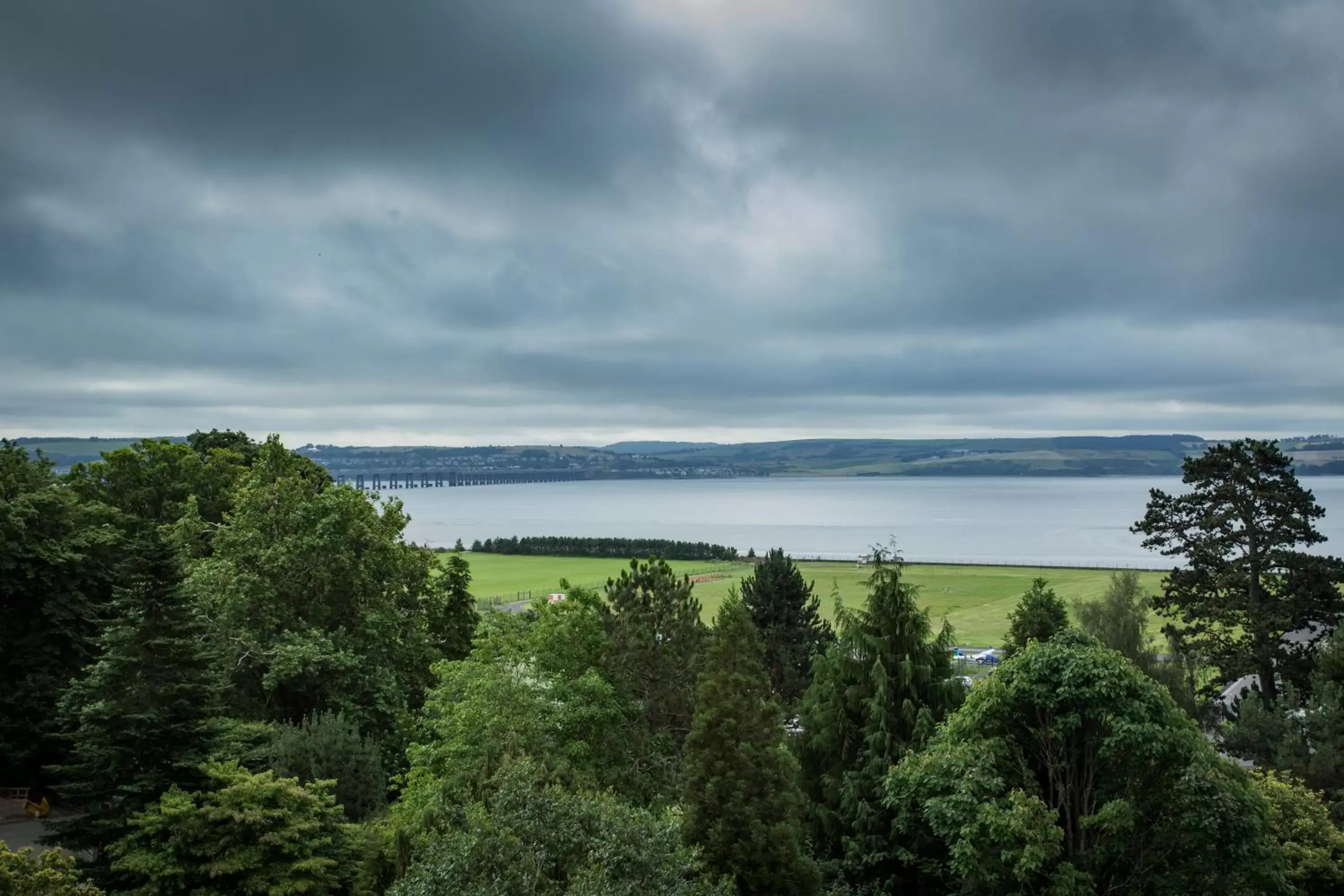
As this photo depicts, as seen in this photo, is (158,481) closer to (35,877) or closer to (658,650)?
(658,650)

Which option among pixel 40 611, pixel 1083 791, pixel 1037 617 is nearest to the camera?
pixel 1083 791

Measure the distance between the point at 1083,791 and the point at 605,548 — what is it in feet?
385

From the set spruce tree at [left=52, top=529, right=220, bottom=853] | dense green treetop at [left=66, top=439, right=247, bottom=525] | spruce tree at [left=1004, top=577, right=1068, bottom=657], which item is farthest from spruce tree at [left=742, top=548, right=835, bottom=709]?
spruce tree at [left=52, top=529, right=220, bottom=853]

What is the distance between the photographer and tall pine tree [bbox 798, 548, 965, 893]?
2125cm

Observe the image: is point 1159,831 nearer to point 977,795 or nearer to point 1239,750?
point 977,795

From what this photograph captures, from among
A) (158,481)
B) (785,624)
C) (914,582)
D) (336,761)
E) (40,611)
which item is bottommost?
(914,582)

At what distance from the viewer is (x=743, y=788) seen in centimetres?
1888

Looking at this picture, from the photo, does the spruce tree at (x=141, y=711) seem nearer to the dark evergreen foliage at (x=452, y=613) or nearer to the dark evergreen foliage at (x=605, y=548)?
the dark evergreen foliage at (x=452, y=613)

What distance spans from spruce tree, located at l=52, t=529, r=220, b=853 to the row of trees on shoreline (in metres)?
0.07

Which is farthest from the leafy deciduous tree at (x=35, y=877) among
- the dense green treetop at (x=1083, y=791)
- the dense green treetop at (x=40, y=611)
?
the dense green treetop at (x=1083, y=791)

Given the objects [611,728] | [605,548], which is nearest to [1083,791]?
[611,728]

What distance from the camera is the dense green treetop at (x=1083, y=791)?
15953 mm

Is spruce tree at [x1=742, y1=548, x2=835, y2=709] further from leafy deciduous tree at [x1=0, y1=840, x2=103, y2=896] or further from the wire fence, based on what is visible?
leafy deciduous tree at [x1=0, y1=840, x2=103, y2=896]

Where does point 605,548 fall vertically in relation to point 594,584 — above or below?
above
